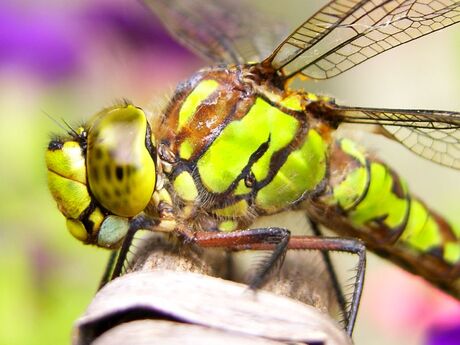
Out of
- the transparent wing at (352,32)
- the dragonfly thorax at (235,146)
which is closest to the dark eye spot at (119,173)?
the dragonfly thorax at (235,146)

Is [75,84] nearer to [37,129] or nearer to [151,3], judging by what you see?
[37,129]

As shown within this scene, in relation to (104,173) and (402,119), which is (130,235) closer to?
(104,173)

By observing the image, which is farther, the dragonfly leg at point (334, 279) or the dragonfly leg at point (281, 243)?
the dragonfly leg at point (334, 279)

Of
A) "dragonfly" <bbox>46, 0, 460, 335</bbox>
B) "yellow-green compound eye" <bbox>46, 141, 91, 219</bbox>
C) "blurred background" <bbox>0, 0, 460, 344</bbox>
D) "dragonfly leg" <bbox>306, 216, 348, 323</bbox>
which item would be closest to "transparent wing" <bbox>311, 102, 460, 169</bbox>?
"dragonfly" <bbox>46, 0, 460, 335</bbox>

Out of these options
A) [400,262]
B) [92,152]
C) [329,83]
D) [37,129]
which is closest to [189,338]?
[92,152]

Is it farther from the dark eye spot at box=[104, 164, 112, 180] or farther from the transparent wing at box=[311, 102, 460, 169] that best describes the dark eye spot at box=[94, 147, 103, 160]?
the transparent wing at box=[311, 102, 460, 169]

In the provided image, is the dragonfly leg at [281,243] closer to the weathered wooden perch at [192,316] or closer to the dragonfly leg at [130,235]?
the dragonfly leg at [130,235]
